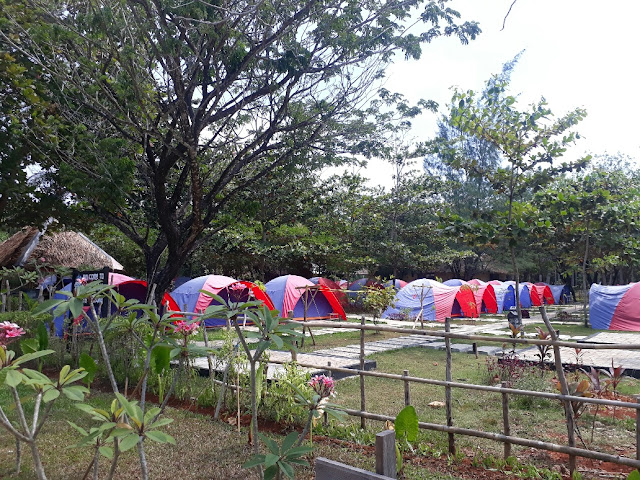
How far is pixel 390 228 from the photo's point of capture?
21.6 meters

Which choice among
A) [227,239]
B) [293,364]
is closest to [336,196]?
[227,239]

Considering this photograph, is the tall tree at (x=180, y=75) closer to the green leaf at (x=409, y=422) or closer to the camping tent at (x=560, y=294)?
the green leaf at (x=409, y=422)

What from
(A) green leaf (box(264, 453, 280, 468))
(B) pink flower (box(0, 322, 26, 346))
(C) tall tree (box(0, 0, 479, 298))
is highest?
(C) tall tree (box(0, 0, 479, 298))

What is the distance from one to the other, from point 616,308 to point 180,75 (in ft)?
41.1

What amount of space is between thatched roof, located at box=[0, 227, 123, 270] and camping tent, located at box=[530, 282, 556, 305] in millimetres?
19474

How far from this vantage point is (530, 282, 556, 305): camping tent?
958 inches

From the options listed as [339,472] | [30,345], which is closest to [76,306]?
[30,345]

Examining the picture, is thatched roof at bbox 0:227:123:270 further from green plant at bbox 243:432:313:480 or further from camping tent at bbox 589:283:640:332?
camping tent at bbox 589:283:640:332

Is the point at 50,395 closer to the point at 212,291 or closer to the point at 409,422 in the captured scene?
the point at 409,422

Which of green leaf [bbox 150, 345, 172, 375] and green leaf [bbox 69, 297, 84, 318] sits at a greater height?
green leaf [bbox 69, 297, 84, 318]

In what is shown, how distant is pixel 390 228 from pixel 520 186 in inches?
528

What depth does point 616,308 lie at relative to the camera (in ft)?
43.3

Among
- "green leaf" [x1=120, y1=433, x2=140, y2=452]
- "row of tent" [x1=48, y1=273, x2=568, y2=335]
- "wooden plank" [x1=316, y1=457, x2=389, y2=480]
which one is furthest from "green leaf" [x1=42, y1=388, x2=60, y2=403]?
"row of tent" [x1=48, y1=273, x2=568, y2=335]

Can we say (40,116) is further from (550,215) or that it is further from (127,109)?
(550,215)
